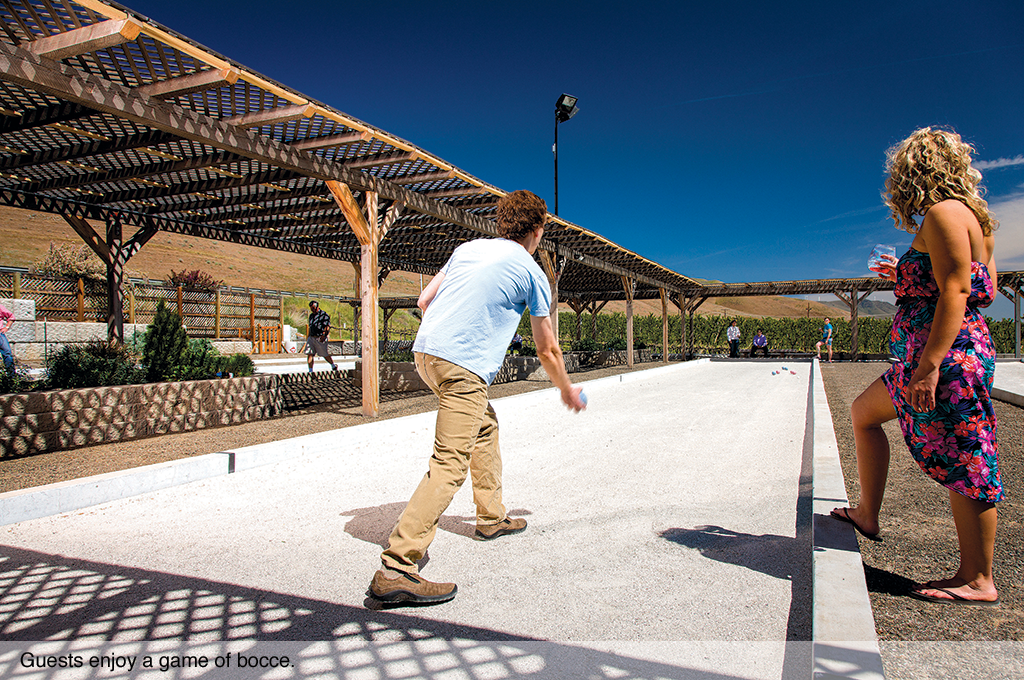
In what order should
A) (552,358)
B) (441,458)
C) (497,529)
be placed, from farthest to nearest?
(497,529), (552,358), (441,458)

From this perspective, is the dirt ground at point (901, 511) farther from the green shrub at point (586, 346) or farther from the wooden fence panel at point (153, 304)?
the green shrub at point (586, 346)

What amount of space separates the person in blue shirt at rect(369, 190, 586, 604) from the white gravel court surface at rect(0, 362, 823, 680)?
0.24m

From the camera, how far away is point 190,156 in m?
7.18

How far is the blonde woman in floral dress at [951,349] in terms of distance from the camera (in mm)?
1944

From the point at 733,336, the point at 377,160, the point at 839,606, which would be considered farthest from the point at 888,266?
the point at 733,336

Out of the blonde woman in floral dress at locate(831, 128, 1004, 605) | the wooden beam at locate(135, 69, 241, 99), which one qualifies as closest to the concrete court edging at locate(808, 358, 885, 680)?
the blonde woman in floral dress at locate(831, 128, 1004, 605)

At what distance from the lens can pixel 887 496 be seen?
348 centimetres

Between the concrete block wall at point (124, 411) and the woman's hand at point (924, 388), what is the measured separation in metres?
6.64

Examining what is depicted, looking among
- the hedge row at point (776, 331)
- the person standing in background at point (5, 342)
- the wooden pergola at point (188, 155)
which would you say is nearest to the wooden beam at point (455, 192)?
the wooden pergola at point (188, 155)

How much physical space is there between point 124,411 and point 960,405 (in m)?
7.03

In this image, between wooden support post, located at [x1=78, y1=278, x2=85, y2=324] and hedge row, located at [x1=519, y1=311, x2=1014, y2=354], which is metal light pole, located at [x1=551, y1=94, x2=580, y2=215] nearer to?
wooden support post, located at [x1=78, y1=278, x2=85, y2=324]

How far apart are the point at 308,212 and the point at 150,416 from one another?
5.09 metres

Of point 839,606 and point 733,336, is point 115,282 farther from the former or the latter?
point 733,336

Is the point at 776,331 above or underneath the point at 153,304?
underneath
